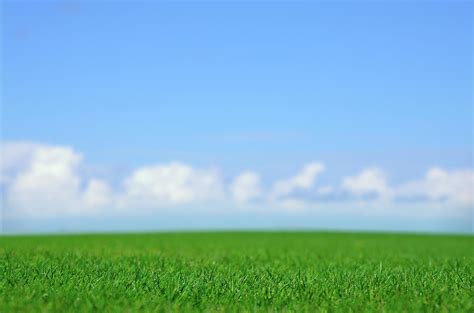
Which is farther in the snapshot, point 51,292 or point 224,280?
point 224,280

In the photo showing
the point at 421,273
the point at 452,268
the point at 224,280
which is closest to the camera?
the point at 224,280

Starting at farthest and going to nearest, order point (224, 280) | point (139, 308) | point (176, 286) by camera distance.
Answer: point (224, 280), point (176, 286), point (139, 308)

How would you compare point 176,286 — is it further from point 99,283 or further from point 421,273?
point 421,273

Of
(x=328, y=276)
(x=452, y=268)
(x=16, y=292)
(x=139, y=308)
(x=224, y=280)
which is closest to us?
(x=139, y=308)

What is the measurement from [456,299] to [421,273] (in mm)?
3496

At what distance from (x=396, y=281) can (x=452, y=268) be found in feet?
10.3

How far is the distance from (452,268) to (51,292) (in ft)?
28.5

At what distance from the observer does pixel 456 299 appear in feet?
30.8

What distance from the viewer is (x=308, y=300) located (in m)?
9.46

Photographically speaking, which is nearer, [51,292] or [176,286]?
[51,292]

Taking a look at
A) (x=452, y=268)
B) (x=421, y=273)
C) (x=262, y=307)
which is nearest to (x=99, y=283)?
(x=262, y=307)

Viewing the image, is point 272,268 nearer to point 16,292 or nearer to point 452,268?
point 452,268

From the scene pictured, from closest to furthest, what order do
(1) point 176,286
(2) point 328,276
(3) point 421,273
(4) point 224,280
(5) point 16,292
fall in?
(5) point 16,292 < (1) point 176,286 < (4) point 224,280 < (2) point 328,276 < (3) point 421,273

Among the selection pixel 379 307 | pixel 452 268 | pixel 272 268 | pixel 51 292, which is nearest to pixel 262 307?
pixel 379 307
